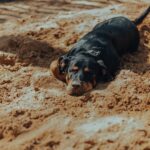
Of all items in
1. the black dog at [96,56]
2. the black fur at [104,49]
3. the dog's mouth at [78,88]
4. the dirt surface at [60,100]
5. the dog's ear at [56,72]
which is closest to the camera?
the dirt surface at [60,100]

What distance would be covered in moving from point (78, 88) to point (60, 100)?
0.91ft

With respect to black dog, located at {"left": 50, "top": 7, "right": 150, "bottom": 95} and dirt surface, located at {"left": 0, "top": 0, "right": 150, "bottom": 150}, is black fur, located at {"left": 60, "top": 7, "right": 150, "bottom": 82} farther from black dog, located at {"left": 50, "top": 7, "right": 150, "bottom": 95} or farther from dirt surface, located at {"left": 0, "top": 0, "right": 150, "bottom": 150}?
dirt surface, located at {"left": 0, "top": 0, "right": 150, "bottom": 150}

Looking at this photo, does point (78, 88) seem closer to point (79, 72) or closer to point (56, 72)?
point (79, 72)

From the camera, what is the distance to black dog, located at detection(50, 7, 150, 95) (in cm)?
570

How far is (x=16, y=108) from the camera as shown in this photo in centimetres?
533

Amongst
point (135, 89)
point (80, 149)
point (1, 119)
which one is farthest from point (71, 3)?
Answer: point (80, 149)

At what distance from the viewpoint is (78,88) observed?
5.57 metres

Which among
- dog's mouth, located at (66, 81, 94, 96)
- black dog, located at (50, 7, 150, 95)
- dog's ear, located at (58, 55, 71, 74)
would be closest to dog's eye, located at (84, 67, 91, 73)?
black dog, located at (50, 7, 150, 95)

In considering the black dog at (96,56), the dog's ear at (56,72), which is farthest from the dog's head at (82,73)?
the dog's ear at (56,72)

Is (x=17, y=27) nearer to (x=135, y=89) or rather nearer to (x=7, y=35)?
(x=7, y=35)

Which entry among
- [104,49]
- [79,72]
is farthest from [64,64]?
[104,49]

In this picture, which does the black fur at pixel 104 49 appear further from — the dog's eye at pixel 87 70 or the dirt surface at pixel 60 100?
the dirt surface at pixel 60 100

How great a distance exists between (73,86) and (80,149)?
4.06ft

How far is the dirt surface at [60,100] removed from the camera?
464 cm
